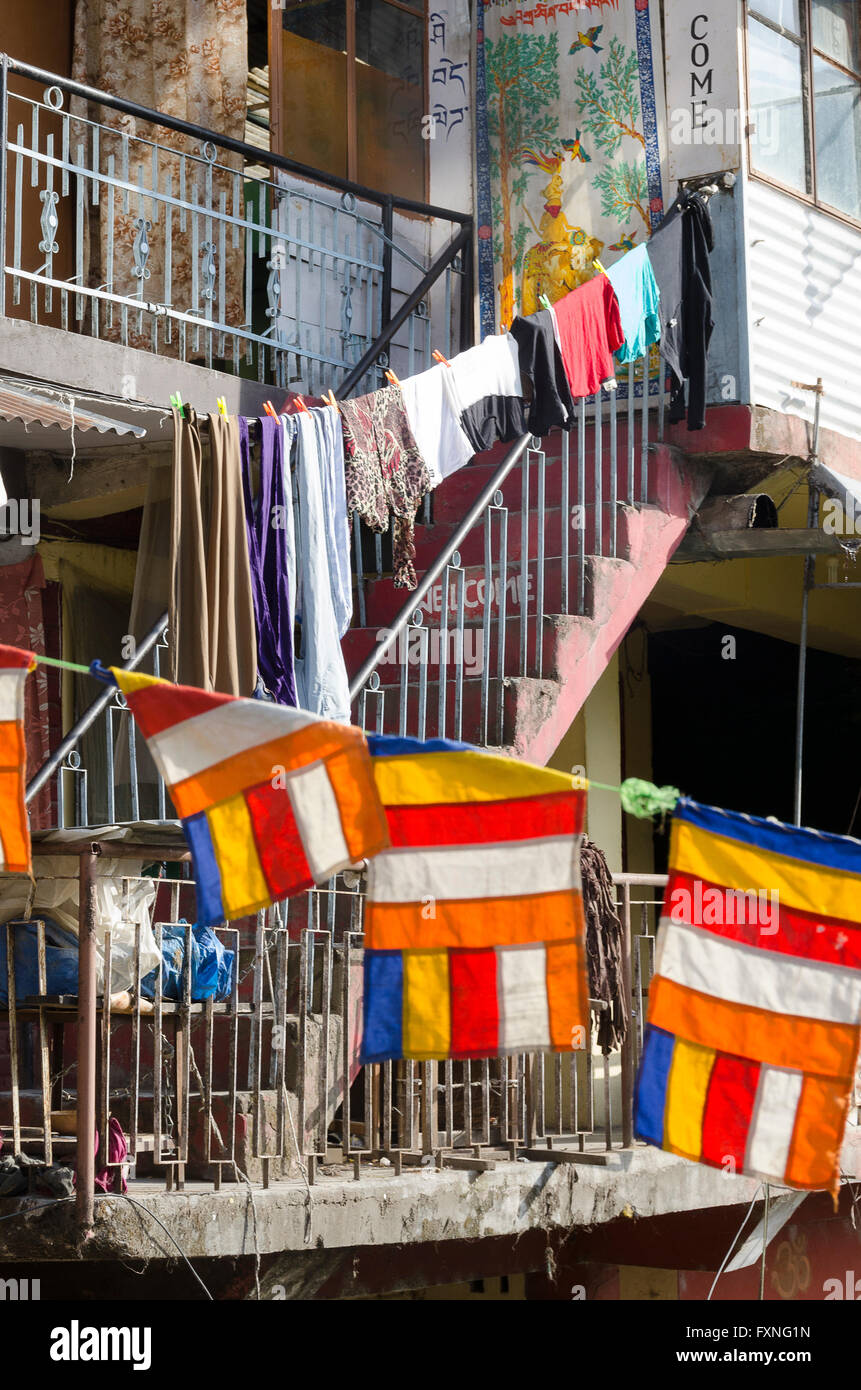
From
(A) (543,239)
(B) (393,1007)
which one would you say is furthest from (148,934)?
(A) (543,239)

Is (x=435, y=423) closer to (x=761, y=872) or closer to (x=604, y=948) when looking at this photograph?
(x=604, y=948)

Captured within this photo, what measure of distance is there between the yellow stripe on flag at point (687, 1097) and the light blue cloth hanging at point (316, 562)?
3.21m

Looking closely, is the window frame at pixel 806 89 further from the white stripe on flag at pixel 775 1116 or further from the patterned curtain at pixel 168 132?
the white stripe on flag at pixel 775 1116

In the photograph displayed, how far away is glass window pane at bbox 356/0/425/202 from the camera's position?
39.2 ft

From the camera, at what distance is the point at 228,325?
11.2 meters

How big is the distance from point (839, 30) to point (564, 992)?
8.93 m

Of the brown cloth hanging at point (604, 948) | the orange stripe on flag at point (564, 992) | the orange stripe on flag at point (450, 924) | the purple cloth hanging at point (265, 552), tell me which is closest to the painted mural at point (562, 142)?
the purple cloth hanging at point (265, 552)

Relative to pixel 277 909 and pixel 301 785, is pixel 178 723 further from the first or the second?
pixel 277 909

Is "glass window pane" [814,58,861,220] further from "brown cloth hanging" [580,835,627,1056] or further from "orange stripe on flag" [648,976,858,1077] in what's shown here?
"orange stripe on flag" [648,976,858,1077]

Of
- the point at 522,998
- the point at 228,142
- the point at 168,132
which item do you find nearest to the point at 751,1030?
the point at 522,998

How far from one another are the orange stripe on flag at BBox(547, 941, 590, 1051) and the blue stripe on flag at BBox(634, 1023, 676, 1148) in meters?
0.27

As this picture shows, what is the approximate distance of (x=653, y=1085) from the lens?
5676 millimetres

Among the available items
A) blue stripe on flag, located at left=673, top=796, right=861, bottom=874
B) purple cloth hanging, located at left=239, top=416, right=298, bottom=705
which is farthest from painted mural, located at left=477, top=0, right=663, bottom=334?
blue stripe on flag, located at left=673, top=796, right=861, bottom=874

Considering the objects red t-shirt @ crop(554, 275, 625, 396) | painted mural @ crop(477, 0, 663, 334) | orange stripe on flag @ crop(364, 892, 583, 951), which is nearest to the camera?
orange stripe on flag @ crop(364, 892, 583, 951)
